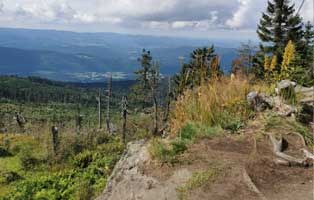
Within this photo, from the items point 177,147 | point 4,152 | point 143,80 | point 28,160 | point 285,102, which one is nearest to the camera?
point 177,147

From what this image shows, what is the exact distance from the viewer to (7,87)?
128 metres

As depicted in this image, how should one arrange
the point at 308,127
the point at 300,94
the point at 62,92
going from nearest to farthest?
the point at 308,127 → the point at 300,94 → the point at 62,92

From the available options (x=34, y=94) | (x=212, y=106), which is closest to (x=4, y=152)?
(x=212, y=106)

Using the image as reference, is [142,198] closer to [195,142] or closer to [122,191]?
[122,191]

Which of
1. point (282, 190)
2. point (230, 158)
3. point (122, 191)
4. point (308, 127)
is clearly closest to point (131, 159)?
point (122, 191)

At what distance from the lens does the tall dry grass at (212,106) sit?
5531mm

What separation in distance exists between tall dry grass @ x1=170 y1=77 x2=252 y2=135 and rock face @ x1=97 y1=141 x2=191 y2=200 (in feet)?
2.87

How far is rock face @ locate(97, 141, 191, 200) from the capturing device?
3938 mm

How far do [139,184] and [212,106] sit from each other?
6.28 feet

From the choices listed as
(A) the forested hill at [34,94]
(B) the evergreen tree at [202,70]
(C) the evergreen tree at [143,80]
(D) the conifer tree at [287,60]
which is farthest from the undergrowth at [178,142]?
(A) the forested hill at [34,94]

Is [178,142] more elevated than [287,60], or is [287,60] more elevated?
[287,60]

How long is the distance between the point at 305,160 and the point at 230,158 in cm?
77

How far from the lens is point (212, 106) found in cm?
568

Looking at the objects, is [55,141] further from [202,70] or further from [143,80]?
[202,70]
